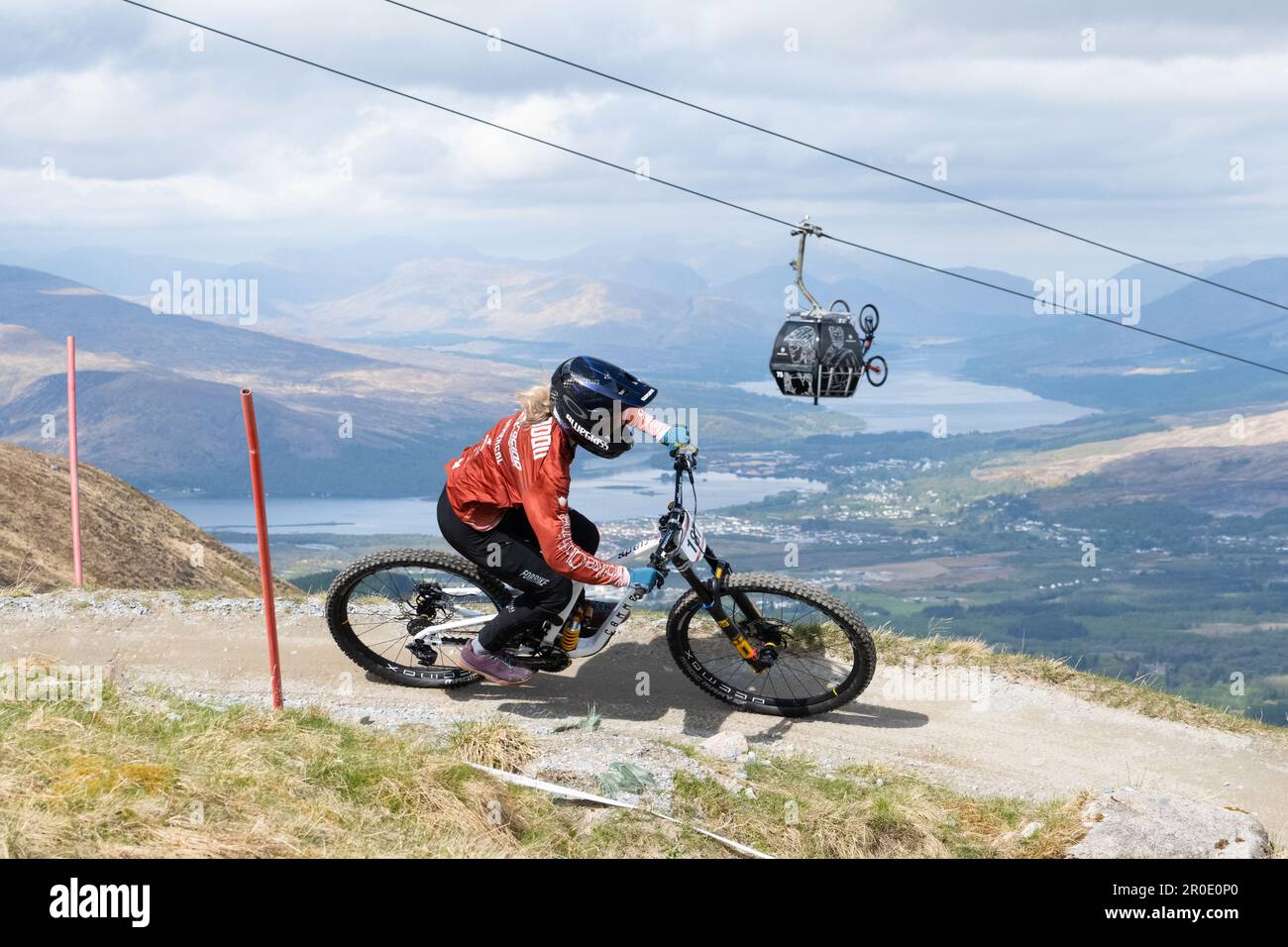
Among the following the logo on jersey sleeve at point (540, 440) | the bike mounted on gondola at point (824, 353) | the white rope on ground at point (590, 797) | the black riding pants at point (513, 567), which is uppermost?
the bike mounted on gondola at point (824, 353)

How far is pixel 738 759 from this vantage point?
873 cm

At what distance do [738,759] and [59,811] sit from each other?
4969mm

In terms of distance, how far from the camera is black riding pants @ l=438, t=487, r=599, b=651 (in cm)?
919

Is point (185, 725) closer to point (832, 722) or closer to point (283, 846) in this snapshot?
point (283, 846)

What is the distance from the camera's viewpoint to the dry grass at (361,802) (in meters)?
5.65

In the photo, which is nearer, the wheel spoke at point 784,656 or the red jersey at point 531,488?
the red jersey at point 531,488

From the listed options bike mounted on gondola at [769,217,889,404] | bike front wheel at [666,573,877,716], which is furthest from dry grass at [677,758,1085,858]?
bike mounted on gondola at [769,217,889,404]

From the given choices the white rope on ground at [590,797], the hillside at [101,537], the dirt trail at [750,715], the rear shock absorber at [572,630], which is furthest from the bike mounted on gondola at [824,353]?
the hillside at [101,537]

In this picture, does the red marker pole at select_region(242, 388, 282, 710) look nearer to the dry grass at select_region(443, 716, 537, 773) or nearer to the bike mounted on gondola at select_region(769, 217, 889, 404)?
the dry grass at select_region(443, 716, 537, 773)

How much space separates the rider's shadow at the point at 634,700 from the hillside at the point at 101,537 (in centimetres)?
1183

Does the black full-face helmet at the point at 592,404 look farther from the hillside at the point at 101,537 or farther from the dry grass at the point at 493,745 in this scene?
the hillside at the point at 101,537

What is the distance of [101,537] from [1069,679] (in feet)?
67.1

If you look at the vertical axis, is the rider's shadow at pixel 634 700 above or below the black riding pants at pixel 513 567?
below

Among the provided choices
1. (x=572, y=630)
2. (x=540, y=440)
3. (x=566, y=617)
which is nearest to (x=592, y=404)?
(x=540, y=440)
